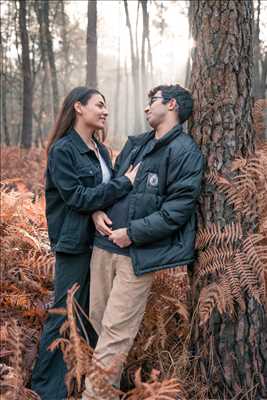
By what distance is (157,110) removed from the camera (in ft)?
10.1

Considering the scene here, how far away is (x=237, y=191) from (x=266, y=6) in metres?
12.6

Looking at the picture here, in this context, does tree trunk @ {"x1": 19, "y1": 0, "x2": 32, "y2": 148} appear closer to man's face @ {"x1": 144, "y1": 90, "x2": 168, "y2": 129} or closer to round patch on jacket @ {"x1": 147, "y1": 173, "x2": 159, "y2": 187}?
man's face @ {"x1": 144, "y1": 90, "x2": 168, "y2": 129}

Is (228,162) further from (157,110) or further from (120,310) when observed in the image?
(120,310)

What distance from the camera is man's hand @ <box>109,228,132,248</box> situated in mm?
2904

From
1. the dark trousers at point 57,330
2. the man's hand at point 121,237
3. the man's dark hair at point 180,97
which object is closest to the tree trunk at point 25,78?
Answer: the dark trousers at point 57,330

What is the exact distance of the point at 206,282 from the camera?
10.2ft

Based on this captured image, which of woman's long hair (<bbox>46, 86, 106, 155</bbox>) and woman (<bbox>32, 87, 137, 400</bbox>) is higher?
woman's long hair (<bbox>46, 86, 106, 155</bbox>)

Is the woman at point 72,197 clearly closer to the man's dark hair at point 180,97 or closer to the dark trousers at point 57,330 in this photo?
the dark trousers at point 57,330

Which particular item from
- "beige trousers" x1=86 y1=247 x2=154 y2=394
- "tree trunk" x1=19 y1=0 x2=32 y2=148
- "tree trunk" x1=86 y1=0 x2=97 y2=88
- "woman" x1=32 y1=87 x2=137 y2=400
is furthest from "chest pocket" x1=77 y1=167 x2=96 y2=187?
"tree trunk" x1=19 y1=0 x2=32 y2=148

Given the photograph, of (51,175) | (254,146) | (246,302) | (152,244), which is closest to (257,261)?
(246,302)

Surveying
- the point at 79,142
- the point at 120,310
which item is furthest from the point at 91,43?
the point at 120,310

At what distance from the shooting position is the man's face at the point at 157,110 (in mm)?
3074

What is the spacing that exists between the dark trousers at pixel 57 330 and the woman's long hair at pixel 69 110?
0.87 meters

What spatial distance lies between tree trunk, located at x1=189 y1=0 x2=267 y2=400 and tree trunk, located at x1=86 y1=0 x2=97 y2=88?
889 centimetres
